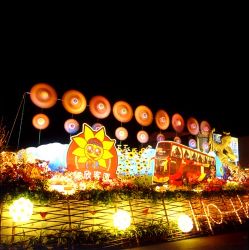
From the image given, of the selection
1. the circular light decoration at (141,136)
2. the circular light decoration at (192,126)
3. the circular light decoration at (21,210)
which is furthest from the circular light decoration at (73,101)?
the circular light decoration at (192,126)

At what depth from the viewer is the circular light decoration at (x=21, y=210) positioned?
10484 mm

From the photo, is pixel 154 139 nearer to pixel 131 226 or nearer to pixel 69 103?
pixel 69 103

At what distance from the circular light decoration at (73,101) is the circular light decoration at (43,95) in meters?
0.52

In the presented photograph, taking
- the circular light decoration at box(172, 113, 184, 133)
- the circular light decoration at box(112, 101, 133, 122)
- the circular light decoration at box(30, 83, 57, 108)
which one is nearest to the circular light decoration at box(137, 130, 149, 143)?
the circular light decoration at box(112, 101, 133, 122)

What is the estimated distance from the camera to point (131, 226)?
A: 12.7m

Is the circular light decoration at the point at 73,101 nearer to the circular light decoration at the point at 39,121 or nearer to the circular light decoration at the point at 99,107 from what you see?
the circular light decoration at the point at 99,107

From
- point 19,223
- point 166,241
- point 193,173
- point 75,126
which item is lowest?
point 166,241

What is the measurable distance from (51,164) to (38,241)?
15.7 ft

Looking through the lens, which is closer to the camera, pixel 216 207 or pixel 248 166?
pixel 216 207

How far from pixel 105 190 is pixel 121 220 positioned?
116 cm

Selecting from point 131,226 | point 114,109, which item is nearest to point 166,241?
point 131,226

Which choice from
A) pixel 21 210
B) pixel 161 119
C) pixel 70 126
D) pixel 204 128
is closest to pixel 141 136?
pixel 161 119

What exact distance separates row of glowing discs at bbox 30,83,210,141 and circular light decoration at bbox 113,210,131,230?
5.31 metres

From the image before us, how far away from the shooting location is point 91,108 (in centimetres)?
1638
